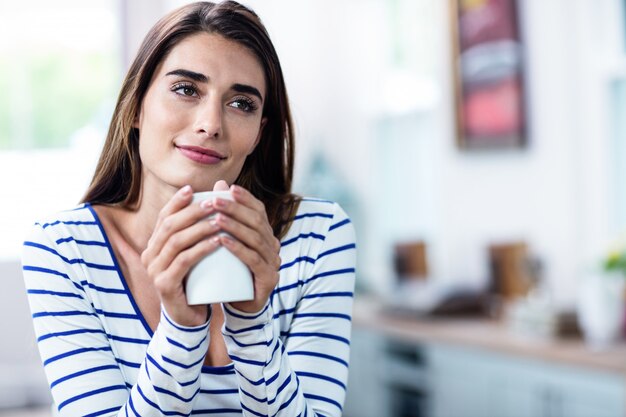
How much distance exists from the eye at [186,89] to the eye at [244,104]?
5 centimetres

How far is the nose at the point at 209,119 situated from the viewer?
1.09 meters

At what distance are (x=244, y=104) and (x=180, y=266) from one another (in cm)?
31

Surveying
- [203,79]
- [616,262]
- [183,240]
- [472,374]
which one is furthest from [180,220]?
[472,374]

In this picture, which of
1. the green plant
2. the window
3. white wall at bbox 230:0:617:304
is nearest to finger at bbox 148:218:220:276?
the green plant

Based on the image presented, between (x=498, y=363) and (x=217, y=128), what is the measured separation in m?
2.45

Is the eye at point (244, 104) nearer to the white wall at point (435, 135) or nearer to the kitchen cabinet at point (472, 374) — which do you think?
the kitchen cabinet at point (472, 374)

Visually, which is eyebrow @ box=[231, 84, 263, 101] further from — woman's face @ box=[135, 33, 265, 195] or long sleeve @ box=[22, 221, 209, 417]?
long sleeve @ box=[22, 221, 209, 417]

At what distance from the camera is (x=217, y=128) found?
1095 mm

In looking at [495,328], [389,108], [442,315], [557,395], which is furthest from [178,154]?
[389,108]

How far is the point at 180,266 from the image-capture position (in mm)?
909

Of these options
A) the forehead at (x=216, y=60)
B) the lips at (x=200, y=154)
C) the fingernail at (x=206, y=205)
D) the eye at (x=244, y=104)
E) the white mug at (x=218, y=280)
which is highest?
the forehead at (x=216, y=60)

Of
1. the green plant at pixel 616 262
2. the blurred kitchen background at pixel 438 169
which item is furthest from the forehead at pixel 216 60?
the green plant at pixel 616 262

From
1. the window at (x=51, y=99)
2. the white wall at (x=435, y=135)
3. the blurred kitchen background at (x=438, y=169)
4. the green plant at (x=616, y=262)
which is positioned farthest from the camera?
the window at (x=51, y=99)

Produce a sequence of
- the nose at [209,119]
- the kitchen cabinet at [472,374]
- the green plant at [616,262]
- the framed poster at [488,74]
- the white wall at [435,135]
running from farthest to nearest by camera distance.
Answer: the framed poster at [488,74]
the white wall at [435,135]
the green plant at [616,262]
the kitchen cabinet at [472,374]
the nose at [209,119]
